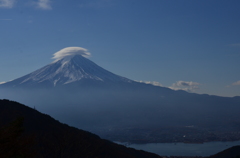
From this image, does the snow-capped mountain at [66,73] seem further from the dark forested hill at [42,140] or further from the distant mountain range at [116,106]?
Result: the dark forested hill at [42,140]

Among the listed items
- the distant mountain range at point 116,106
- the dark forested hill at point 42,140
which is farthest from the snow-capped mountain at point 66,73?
the dark forested hill at point 42,140

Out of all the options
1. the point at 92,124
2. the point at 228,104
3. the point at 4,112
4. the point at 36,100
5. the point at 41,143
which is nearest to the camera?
the point at 41,143

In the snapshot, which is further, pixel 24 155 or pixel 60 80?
pixel 60 80

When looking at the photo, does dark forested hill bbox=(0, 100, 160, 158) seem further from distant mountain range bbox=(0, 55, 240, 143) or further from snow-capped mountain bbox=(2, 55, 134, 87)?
snow-capped mountain bbox=(2, 55, 134, 87)

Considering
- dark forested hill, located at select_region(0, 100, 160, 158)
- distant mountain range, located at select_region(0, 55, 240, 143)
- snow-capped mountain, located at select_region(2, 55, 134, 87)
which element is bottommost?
dark forested hill, located at select_region(0, 100, 160, 158)

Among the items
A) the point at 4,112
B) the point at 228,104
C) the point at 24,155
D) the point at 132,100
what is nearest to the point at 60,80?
the point at 132,100

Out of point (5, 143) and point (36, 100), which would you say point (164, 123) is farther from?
point (5, 143)

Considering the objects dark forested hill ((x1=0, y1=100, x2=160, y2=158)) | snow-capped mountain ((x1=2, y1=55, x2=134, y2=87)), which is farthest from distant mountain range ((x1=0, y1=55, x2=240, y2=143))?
dark forested hill ((x1=0, y1=100, x2=160, y2=158))
